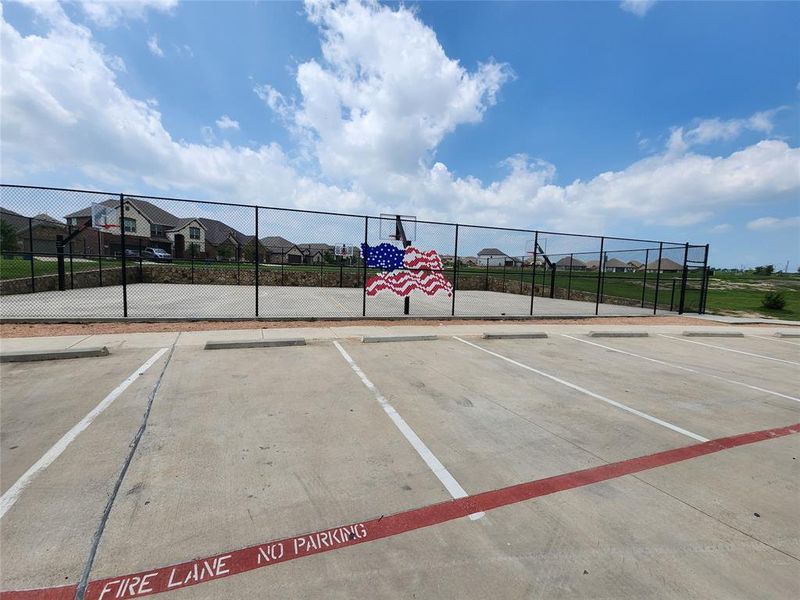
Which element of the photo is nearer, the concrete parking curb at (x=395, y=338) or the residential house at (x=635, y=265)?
the concrete parking curb at (x=395, y=338)

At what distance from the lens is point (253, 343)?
7840 mm

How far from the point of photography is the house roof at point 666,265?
680 inches

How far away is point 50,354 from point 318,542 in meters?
6.72

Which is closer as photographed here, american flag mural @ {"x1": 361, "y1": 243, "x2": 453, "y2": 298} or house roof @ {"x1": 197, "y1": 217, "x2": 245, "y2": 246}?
american flag mural @ {"x1": 361, "y1": 243, "x2": 453, "y2": 298}

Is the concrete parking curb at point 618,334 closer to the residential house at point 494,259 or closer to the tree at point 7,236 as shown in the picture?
the residential house at point 494,259

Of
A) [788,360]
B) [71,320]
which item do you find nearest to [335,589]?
[71,320]

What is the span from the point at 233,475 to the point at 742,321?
61.7 feet

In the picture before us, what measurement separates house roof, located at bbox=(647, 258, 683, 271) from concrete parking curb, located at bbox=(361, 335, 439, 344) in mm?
13370

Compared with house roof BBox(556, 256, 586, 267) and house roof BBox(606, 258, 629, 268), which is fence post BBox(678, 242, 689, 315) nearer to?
house roof BBox(606, 258, 629, 268)

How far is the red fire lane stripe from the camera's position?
2061 mm

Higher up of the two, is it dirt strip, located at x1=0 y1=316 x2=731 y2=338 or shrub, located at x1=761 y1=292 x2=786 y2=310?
shrub, located at x1=761 y1=292 x2=786 y2=310

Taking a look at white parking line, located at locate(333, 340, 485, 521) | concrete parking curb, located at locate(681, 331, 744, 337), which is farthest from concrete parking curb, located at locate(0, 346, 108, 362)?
concrete parking curb, located at locate(681, 331, 744, 337)

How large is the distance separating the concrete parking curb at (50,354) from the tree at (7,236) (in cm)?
673

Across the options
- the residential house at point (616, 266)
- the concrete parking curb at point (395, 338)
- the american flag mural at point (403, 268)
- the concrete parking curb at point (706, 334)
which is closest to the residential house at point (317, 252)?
the american flag mural at point (403, 268)
